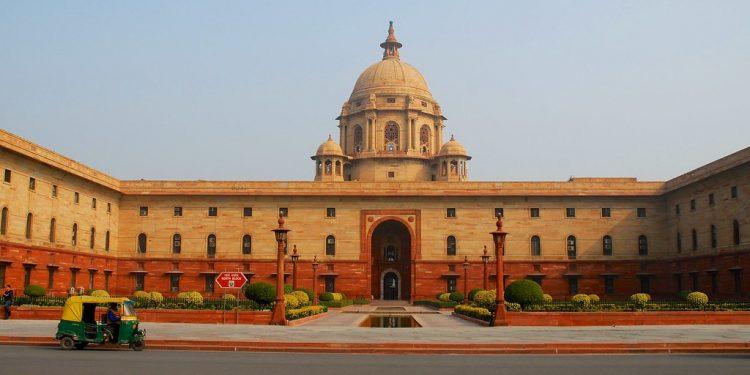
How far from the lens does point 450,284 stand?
57000mm

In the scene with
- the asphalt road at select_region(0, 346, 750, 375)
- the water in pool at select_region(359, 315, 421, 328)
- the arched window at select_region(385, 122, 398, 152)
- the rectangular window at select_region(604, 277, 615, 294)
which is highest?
the arched window at select_region(385, 122, 398, 152)

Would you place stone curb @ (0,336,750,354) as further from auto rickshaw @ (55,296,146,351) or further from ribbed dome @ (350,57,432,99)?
ribbed dome @ (350,57,432,99)

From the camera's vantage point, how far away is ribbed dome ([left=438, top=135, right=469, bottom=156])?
6719 cm

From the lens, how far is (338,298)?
51844 millimetres

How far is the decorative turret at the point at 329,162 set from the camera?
6706cm

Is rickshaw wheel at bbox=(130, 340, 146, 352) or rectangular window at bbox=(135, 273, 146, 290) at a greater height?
rectangular window at bbox=(135, 273, 146, 290)

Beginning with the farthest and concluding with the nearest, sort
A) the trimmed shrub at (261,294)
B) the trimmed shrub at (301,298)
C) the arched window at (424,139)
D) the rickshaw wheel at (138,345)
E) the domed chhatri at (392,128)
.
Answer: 1. the arched window at (424,139)
2. the domed chhatri at (392,128)
3. the trimmed shrub at (301,298)
4. the trimmed shrub at (261,294)
5. the rickshaw wheel at (138,345)

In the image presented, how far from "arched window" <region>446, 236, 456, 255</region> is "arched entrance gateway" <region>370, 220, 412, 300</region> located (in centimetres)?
605

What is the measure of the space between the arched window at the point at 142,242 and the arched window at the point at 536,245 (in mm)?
29493

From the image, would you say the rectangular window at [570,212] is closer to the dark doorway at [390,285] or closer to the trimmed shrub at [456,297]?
the trimmed shrub at [456,297]

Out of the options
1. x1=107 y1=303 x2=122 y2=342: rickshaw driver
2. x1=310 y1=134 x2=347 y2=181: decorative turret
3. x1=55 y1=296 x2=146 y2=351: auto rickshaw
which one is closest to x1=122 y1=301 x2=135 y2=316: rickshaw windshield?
x1=55 y1=296 x2=146 y2=351: auto rickshaw

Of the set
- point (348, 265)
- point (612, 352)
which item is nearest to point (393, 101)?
point (348, 265)

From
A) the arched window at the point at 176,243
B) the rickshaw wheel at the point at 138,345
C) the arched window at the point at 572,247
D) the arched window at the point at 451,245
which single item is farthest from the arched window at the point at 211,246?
the rickshaw wheel at the point at 138,345

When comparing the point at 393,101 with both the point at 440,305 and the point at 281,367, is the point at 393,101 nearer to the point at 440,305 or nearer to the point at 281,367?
the point at 440,305
